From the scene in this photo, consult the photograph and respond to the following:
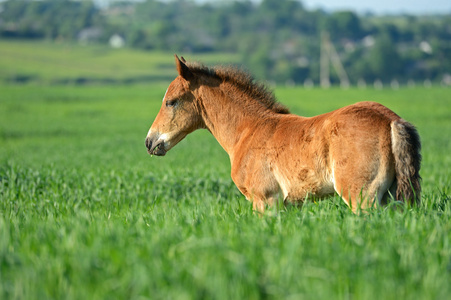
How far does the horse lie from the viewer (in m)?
5.27

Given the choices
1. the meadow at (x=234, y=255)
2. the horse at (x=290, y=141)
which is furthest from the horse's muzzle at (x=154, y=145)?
the meadow at (x=234, y=255)

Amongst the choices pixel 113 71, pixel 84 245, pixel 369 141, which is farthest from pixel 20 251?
pixel 113 71

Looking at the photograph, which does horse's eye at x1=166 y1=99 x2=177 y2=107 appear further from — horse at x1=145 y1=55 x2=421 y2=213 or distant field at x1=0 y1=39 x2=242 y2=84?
distant field at x1=0 y1=39 x2=242 y2=84

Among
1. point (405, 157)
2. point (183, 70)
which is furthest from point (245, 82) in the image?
point (405, 157)

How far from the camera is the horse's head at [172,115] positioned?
23.8 ft

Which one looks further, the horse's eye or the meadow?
the horse's eye

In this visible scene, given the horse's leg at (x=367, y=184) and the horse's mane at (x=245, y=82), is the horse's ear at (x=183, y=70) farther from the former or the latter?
the horse's leg at (x=367, y=184)

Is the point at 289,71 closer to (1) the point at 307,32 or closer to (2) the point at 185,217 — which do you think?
(1) the point at 307,32

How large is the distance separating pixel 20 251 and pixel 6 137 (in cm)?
2496

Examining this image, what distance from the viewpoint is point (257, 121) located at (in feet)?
22.7

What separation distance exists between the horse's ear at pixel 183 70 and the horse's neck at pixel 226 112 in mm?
232

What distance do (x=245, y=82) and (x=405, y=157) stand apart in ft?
8.79

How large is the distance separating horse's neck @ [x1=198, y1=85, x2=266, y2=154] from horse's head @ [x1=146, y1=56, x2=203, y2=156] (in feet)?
0.57

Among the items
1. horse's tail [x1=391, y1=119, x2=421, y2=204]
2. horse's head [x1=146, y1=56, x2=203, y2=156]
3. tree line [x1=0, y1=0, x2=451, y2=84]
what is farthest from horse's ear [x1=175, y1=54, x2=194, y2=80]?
tree line [x1=0, y1=0, x2=451, y2=84]
